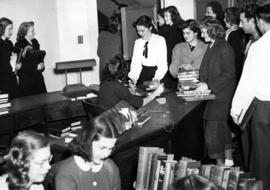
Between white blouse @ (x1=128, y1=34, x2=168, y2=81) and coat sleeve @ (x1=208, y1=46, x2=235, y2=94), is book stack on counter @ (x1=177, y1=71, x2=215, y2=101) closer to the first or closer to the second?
coat sleeve @ (x1=208, y1=46, x2=235, y2=94)

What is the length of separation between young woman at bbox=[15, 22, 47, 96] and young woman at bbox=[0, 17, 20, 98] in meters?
0.13

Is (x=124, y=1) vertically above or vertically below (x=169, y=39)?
above

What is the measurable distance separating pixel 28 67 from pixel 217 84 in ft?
9.74

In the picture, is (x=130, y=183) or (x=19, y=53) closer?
(x=130, y=183)

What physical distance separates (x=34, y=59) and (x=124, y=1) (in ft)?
13.2

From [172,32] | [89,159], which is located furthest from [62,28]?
[89,159]

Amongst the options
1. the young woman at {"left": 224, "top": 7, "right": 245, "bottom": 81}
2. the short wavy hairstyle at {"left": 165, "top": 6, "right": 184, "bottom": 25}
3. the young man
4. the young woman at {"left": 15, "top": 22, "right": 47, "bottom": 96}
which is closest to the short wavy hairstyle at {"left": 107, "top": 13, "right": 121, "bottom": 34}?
the short wavy hairstyle at {"left": 165, "top": 6, "right": 184, "bottom": 25}

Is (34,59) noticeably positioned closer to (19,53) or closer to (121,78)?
(19,53)

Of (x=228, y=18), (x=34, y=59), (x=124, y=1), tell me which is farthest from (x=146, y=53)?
(x=124, y=1)

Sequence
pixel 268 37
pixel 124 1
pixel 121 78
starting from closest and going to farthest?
pixel 268 37
pixel 121 78
pixel 124 1

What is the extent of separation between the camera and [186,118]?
4895 millimetres

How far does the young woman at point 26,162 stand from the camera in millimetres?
2531

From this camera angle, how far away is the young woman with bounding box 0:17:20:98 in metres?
6.52

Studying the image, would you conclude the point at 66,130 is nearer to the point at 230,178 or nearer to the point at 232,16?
the point at 230,178
